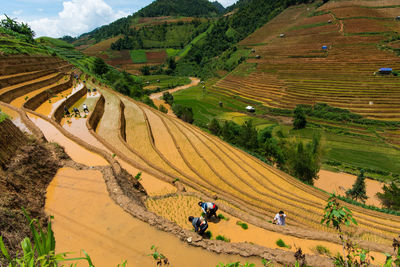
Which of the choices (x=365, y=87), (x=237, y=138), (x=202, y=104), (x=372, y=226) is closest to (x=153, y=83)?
(x=202, y=104)

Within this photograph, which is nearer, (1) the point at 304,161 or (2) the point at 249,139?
(1) the point at 304,161

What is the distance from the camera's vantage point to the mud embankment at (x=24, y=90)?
24.4 m

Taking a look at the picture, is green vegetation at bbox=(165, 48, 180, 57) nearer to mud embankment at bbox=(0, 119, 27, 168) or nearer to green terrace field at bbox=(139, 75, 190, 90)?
green terrace field at bbox=(139, 75, 190, 90)

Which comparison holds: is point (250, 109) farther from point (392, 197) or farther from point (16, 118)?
point (16, 118)

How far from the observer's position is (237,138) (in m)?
36.7

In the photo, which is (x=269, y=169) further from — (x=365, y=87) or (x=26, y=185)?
(x=365, y=87)

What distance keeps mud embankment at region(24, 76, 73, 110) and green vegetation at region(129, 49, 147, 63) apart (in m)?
107

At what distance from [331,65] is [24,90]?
233 ft

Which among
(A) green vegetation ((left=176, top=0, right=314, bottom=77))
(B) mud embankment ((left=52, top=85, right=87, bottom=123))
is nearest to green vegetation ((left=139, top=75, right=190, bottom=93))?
(A) green vegetation ((left=176, top=0, right=314, bottom=77))

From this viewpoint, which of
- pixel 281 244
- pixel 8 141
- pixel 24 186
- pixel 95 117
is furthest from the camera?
pixel 95 117

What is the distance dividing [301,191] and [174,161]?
13741 mm

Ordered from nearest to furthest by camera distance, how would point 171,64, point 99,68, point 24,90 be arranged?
point 24,90 → point 99,68 → point 171,64

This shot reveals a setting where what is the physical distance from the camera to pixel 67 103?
91.8 feet

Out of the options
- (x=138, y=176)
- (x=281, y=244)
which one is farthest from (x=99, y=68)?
(x=281, y=244)
